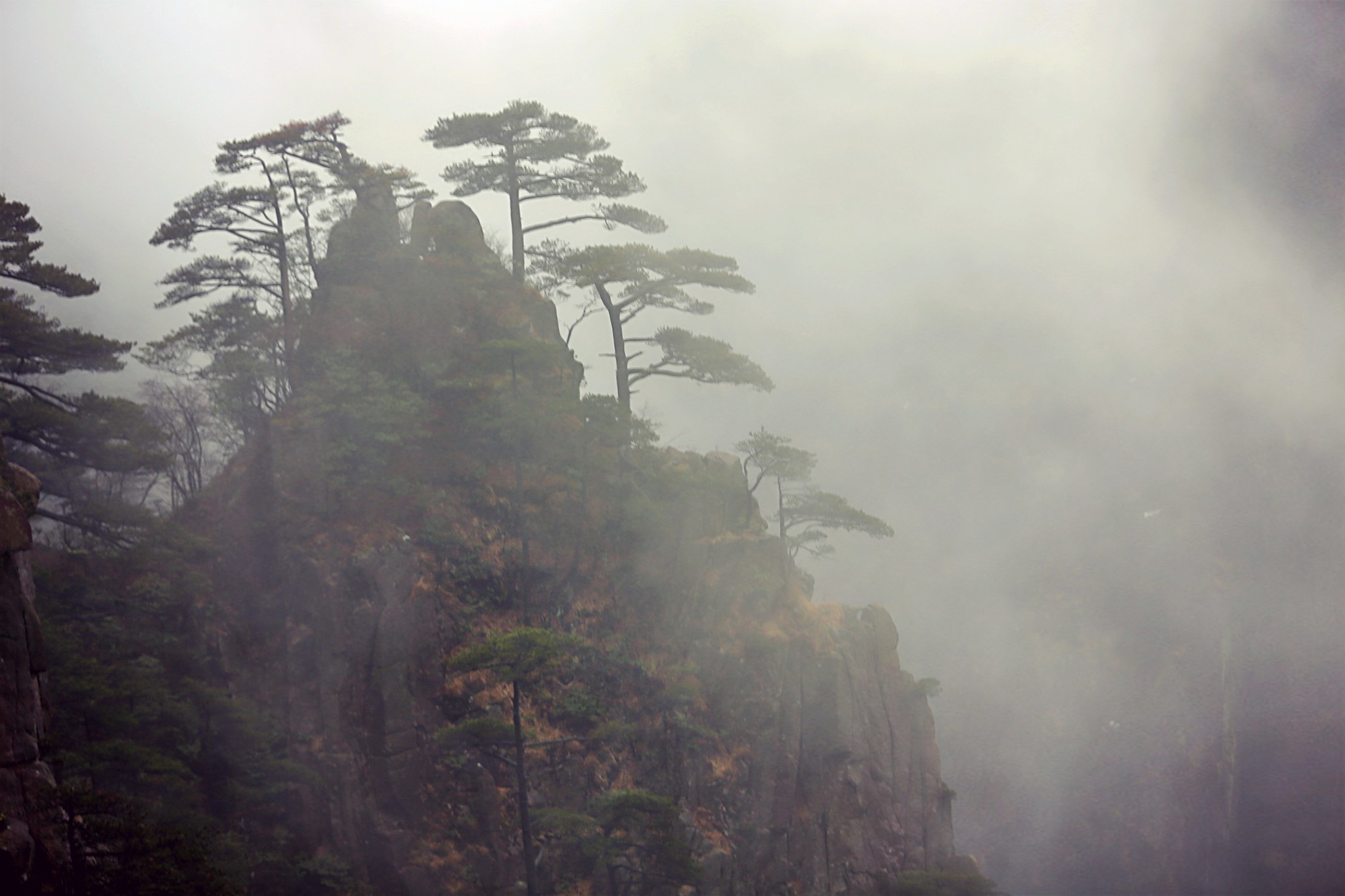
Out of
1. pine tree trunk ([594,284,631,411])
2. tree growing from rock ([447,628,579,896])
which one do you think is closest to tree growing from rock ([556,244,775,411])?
pine tree trunk ([594,284,631,411])

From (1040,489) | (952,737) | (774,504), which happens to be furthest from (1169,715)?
(774,504)

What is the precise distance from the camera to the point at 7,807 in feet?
32.6

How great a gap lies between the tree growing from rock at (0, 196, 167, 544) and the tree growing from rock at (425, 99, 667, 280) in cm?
1209

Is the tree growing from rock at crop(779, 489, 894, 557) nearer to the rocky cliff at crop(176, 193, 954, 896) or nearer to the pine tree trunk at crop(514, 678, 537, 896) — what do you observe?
the rocky cliff at crop(176, 193, 954, 896)

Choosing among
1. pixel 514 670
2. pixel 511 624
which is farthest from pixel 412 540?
pixel 514 670

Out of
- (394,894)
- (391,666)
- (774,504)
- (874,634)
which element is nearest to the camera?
(394,894)

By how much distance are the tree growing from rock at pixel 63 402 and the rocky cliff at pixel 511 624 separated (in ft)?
16.2

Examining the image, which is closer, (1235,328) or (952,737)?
(952,737)

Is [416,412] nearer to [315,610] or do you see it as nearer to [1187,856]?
[315,610]

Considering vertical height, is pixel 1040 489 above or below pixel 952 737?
above

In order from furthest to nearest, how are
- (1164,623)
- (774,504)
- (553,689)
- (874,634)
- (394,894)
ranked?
1. (774,504)
2. (1164,623)
3. (874,634)
4. (553,689)
5. (394,894)

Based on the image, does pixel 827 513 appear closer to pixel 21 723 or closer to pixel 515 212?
pixel 515 212

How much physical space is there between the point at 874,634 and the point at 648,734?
9.02 m

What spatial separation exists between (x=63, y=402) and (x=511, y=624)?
431 inches
